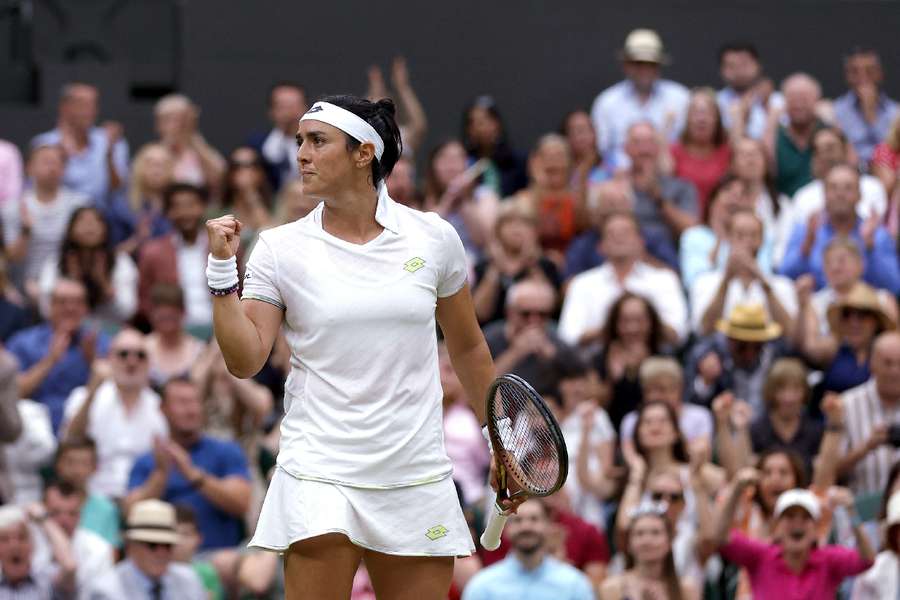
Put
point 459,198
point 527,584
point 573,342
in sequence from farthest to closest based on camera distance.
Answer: point 459,198 < point 573,342 < point 527,584

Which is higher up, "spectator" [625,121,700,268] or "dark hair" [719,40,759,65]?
"dark hair" [719,40,759,65]

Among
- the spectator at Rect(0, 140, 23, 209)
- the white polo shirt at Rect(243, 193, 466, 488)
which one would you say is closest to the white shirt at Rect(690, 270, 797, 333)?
the spectator at Rect(0, 140, 23, 209)

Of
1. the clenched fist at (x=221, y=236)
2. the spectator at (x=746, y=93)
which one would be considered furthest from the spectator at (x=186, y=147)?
the clenched fist at (x=221, y=236)

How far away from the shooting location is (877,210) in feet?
36.1

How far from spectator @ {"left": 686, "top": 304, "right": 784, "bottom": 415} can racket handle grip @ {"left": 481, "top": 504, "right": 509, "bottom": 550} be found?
4.60m

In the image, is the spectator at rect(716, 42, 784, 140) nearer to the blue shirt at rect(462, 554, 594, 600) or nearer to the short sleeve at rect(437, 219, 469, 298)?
the blue shirt at rect(462, 554, 594, 600)

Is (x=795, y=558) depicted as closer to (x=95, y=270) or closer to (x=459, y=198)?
(x=459, y=198)

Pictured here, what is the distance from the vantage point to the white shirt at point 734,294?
9.94 metres

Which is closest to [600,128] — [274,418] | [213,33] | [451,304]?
[213,33]

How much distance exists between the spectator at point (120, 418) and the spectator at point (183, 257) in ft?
3.75

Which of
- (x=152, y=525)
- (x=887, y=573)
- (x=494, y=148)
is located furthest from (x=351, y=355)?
(x=494, y=148)

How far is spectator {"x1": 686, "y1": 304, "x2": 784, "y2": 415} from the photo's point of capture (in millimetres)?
9406

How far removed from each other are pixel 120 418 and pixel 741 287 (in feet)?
11.0

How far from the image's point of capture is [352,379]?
451 centimetres
